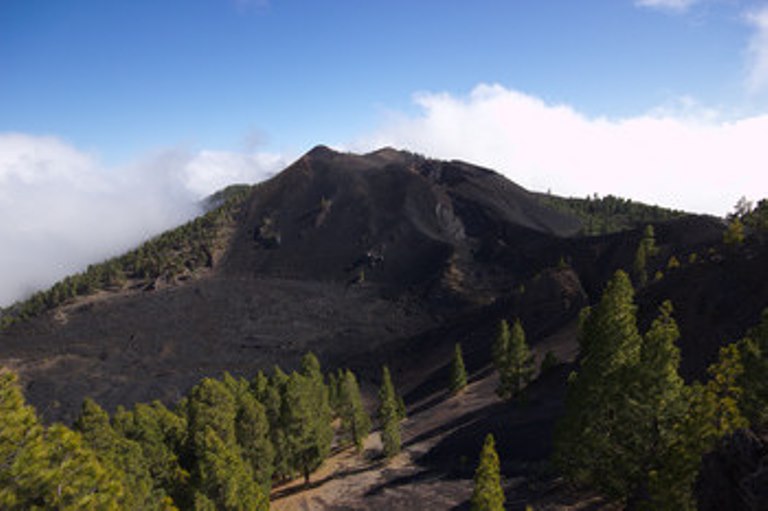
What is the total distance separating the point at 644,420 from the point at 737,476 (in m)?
6.13

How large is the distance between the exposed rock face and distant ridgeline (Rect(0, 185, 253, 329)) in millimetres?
151118

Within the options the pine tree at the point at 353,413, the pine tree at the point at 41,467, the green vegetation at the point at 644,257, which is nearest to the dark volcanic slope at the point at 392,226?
the green vegetation at the point at 644,257

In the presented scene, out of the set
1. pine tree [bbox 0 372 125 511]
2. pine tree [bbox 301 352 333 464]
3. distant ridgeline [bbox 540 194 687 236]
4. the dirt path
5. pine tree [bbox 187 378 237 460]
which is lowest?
the dirt path

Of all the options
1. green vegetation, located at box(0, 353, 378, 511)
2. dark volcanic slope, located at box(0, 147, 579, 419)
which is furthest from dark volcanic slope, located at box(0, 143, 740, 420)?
green vegetation, located at box(0, 353, 378, 511)

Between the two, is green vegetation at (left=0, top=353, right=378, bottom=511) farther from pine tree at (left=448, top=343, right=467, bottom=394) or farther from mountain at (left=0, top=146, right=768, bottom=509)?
pine tree at (left=448, top=343, right=467, bottom=394)

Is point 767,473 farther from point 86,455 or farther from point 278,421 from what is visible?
point 278,421

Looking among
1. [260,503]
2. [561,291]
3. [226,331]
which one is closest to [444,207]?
[561,291]

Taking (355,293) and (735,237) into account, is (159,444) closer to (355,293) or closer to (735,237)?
(735,237)

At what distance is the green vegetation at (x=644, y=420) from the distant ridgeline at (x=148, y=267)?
143874mm

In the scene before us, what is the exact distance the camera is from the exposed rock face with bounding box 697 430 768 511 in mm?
13156

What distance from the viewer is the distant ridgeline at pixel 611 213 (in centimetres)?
15312

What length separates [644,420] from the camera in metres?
20.1

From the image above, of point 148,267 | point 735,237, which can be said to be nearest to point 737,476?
point 735,237

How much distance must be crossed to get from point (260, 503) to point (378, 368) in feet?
236
